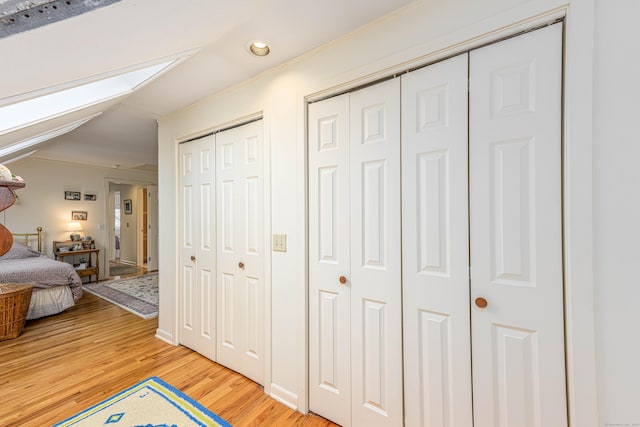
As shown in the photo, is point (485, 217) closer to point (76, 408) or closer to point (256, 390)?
point (256, 390)

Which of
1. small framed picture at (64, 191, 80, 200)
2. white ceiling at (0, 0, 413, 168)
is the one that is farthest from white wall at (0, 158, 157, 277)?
white ceiling at (0, 0, 413, 168)

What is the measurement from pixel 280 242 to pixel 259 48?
1234 millimetres

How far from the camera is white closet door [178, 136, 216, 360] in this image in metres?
2.25

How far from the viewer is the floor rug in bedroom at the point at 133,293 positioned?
3.51m

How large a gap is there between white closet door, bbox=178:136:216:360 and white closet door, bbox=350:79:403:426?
1353mm

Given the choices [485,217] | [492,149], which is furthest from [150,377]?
[492,149]

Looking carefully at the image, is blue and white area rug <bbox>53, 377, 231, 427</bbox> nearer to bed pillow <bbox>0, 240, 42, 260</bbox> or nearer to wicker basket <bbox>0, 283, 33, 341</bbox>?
wicker basket <bbox>0, 283, 33, 341</bbox>

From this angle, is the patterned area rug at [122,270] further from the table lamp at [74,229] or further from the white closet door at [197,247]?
the white closet door at [197,247]

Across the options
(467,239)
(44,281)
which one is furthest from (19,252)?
(467,239)

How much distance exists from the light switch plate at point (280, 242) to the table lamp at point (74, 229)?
5264mm

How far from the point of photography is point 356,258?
4.94 feet

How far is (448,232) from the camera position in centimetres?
124

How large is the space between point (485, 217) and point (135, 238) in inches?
343

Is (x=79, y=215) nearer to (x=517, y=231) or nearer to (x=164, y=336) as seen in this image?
(x=164, y=336)
